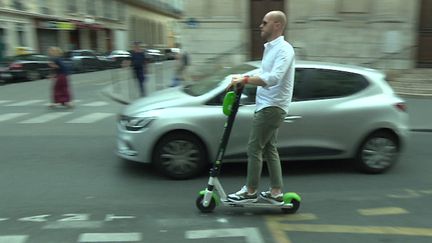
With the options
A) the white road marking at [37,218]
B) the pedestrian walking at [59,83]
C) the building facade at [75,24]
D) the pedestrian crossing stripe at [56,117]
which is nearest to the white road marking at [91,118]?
the pedestrian crossing stripe at [56,117]

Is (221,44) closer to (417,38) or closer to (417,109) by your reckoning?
(417,38)

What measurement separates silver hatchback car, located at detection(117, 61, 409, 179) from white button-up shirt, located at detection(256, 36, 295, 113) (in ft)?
5.11

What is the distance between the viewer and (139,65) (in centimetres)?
1543

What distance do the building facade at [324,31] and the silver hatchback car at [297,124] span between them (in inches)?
497

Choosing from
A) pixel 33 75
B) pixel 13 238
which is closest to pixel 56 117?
pixel 13 238

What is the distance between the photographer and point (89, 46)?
157 ft

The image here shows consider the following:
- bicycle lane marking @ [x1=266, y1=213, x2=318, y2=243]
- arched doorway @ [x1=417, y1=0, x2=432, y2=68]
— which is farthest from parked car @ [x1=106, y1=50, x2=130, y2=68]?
bicycle lane marking @ [x1=266, y1=213, x2=318, y2=243]

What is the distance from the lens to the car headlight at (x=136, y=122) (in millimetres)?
6016

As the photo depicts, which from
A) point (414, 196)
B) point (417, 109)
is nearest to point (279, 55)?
point (414, 196)

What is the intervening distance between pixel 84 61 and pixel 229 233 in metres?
28.0

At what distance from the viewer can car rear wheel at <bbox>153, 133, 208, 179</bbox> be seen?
6.05 m

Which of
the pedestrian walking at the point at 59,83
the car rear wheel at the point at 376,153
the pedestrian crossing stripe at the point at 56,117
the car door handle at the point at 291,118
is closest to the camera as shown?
the car door handle at the point at 291,118

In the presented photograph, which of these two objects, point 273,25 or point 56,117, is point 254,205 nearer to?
point 273,25

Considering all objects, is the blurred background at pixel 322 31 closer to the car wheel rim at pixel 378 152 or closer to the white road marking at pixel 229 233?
the car wheel rim at pixel 378 152
